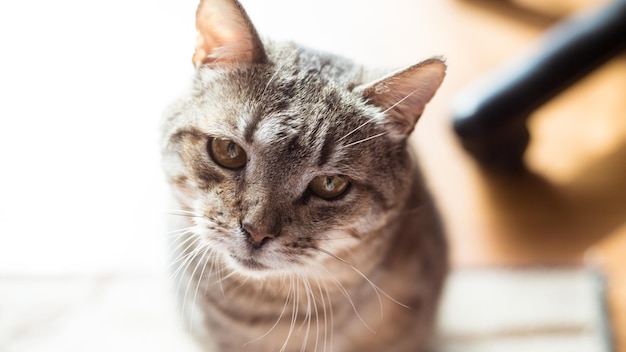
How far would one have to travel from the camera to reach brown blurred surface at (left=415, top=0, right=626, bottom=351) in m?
1.55

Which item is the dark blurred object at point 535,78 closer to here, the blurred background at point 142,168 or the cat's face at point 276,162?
the blurred background at point 142,168

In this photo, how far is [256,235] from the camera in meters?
0.89

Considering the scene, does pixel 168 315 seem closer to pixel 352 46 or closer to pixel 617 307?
pixel 352 46

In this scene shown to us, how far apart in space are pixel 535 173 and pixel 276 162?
100cm

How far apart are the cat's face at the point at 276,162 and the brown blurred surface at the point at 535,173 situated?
579 millimetres

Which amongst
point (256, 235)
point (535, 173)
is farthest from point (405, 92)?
point (535, 173)

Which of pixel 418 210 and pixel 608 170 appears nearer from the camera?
pixel 418 210

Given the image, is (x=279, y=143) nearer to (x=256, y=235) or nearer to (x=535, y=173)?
(x=256, y=235)

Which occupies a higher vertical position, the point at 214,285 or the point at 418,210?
the point at 418,210

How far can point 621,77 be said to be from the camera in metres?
1.82

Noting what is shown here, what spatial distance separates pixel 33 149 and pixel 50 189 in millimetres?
96

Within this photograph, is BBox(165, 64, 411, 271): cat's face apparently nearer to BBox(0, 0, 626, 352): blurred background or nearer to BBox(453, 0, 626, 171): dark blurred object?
BBox(0, 0, 626, 352): blurred background

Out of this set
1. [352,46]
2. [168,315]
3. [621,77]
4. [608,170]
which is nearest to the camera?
[168,315]

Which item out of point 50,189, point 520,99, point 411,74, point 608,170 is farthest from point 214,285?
point 608,170
